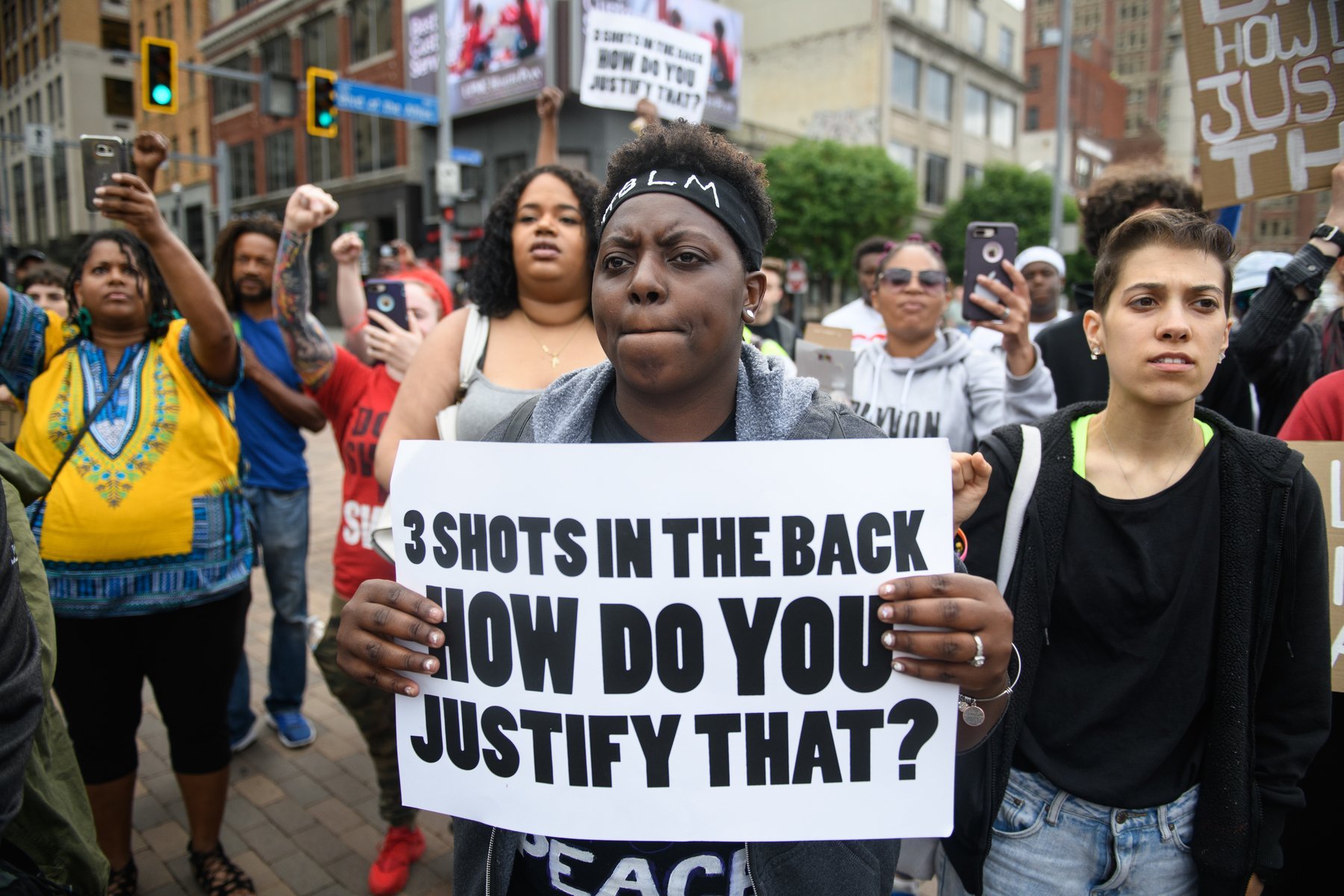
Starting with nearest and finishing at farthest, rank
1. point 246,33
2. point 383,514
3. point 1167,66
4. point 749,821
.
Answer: point 749,821 < point 383,514 < point 246,33 < point 1167,66

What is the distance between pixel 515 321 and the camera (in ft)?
7.93

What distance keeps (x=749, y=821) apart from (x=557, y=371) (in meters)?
1.34

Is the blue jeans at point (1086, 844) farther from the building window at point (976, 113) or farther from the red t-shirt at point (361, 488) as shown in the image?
the building window at point (976, 113)

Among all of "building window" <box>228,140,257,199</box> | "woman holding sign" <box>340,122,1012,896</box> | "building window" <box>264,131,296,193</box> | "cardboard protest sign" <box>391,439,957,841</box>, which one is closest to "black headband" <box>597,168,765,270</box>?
"woman holding sign" <box>340,122,1012,896</box>

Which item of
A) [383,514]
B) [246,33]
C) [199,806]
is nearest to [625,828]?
[383,514]

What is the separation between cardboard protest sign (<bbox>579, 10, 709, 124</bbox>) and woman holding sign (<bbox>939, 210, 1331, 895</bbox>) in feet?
13.1

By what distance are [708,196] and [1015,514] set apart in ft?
3.12

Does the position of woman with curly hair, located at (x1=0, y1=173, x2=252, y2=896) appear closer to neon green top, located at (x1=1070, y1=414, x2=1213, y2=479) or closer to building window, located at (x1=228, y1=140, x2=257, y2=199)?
neon green top, located at (x1=1070, y1=414, x2=1213, y2=479)

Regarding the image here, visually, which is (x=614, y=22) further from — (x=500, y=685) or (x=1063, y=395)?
(x=500, y=685)

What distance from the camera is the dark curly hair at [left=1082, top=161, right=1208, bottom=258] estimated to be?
9.87 feet

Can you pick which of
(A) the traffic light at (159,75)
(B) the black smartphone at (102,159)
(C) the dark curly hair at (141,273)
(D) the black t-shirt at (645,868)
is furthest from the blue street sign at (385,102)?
(D) the black t-shirt at (645,868)

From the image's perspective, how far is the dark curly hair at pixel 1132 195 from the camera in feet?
9.87

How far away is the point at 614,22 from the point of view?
5.20 m

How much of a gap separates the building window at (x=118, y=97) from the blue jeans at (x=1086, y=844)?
49.4ft
